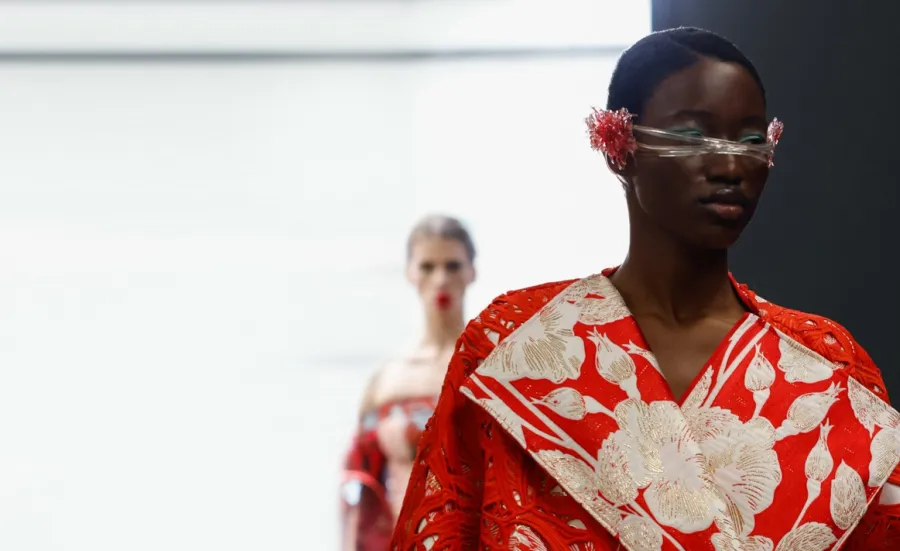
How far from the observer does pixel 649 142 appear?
145 cm

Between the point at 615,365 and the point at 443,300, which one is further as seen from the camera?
the point at 443,300

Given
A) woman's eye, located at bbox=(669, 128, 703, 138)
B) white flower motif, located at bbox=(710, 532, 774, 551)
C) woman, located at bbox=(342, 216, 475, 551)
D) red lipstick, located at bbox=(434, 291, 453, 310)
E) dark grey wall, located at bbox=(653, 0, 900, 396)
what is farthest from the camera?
red lipstick, located at bbox=(434, 291, 453, 310)

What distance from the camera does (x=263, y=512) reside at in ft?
11.4

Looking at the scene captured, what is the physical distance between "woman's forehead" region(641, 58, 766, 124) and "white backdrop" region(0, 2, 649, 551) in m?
1.92

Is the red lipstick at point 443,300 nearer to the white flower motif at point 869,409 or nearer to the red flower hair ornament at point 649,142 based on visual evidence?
the red flower hair ornament at point 649,142

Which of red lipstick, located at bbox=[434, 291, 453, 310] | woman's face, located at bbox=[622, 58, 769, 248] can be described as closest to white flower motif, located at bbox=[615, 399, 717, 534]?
woman's face, located at bbox=[622, 58, 769, 248]

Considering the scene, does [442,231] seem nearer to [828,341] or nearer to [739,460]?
[828,341]

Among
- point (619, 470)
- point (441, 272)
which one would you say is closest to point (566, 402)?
point (619, 470)

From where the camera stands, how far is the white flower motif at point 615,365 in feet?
4.64

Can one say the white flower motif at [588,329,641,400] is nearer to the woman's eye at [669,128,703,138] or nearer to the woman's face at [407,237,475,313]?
the woman's eye at [669,128,703,138]

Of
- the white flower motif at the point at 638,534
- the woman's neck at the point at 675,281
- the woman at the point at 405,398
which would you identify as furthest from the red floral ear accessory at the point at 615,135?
the woman at the point at 405,398

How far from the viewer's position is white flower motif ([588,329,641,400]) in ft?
4.64

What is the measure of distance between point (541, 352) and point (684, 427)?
198mm

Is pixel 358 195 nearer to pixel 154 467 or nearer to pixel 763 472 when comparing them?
pixel 154 467
